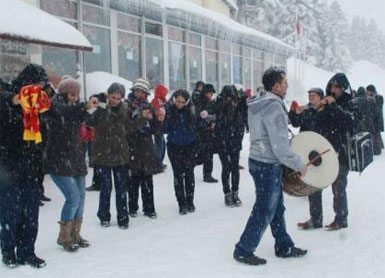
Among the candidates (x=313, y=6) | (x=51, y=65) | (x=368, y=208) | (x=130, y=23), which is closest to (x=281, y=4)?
(x=313, y=6)

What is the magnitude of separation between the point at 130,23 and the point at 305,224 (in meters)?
10.2

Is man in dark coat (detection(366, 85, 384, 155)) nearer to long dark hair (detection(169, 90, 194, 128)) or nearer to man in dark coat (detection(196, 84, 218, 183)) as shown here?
man in dark coat (detection(196, 84, 218, 183))

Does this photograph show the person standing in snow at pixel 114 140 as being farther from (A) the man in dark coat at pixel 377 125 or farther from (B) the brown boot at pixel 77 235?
(A) the man in dark coat at pixel 377 125

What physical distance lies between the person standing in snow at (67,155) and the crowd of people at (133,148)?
10 millimetres

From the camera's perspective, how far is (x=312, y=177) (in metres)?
5.03

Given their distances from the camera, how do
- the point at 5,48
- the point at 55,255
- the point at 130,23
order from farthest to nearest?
the point at 130,23
the point at 5,48
the point at 55,255

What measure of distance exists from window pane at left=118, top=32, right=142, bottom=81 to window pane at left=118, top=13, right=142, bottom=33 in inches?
7.5

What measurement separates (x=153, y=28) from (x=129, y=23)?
1.48 metres

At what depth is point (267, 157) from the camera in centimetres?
483

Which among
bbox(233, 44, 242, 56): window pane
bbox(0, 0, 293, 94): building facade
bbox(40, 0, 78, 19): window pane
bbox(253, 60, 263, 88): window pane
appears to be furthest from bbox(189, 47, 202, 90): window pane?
bbox(253, 60, 263, 88): window pane

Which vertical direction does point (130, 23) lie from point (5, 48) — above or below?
above

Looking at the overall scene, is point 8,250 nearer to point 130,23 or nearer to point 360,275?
point 360,275

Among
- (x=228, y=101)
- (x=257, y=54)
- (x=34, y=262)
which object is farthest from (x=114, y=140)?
(x=257, y=54)

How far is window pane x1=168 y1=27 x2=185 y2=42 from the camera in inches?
680
